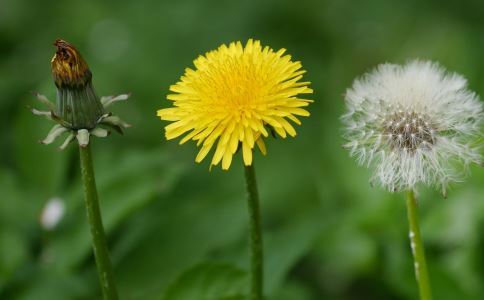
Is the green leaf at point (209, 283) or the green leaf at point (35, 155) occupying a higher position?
the green leaf at point (35, 155)

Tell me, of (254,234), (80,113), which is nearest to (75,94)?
(80,113)

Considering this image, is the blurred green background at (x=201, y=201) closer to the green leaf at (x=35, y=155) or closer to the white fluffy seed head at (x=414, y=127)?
the green leaf at (x=35, y=155)

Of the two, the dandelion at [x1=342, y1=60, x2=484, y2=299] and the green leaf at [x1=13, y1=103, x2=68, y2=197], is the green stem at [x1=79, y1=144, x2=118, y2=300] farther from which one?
the green leaf at [x1=13, y1=103, x2=68, y2=197]

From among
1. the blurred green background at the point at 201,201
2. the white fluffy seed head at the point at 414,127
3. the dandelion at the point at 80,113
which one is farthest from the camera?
the blurred green background at the point at 201,201

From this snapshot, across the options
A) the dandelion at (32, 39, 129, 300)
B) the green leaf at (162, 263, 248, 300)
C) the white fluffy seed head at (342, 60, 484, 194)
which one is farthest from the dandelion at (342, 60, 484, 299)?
the dandelion at (32, 39, 129, 300)

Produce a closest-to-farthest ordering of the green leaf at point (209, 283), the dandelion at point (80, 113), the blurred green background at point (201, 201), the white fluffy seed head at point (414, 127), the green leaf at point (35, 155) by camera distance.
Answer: the dandelion at point (80, 113)
the white fluffy seed head at point (414, 127)
the green leaf at point (209, 283)
the blurred green background at point (201, 201)
the green leaf at point (35, 155)

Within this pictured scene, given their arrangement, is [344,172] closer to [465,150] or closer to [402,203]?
[402,203]

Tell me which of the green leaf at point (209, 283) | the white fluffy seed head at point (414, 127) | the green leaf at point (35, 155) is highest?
the green leaf at point (35, 155)

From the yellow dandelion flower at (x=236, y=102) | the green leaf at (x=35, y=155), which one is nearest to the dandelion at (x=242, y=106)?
the yellow dandelion flower at (x=236, y=102)
